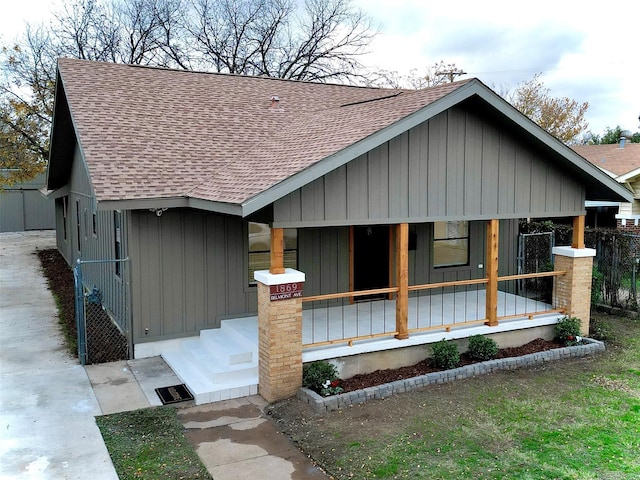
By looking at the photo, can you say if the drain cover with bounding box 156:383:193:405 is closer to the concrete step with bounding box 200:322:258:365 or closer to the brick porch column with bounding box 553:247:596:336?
the concrete step with bounding box 200:322:258:365

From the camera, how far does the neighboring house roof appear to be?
26.5 ft

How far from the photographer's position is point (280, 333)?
7859 mm

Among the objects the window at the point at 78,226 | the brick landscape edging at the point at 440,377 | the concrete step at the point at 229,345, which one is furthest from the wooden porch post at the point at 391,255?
the window at the point at 78,226

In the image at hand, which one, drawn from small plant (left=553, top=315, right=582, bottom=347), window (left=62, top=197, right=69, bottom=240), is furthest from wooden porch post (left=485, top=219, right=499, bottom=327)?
window (left=62, top=197, right=69, bottom=240)

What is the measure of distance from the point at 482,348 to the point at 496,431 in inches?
98.4

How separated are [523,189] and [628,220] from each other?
1321cm

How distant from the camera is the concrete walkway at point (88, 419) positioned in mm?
6027

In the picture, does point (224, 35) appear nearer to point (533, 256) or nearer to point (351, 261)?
point (533, 256)

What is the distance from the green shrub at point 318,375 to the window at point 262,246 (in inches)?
112

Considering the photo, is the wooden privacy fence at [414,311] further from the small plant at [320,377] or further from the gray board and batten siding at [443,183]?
the gray board and batten siding at [443,183]

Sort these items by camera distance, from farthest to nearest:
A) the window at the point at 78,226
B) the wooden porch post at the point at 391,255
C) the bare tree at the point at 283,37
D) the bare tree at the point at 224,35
Result: the bare tree at the point at 283,37, the bare tree at the point at 224,35, the window at the point at 78,226, the wooden porch post at the point at 391,255

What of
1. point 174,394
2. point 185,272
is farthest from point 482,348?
point 185,272

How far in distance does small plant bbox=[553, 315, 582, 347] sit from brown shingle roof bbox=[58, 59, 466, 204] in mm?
4718

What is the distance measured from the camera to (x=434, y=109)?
835 cm
